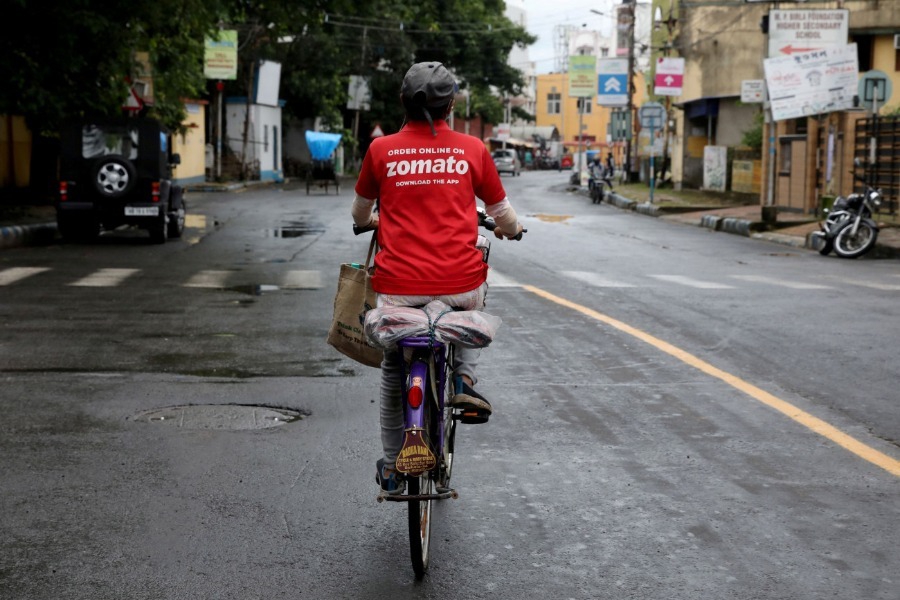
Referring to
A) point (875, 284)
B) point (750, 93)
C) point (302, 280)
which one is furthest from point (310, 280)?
point (750, 93)

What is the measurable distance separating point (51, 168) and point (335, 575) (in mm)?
30137

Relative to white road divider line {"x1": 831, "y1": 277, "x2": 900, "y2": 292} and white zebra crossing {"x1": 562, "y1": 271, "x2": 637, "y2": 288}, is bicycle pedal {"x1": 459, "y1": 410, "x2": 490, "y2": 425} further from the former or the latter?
white road divider line {"x1": 831, "y1": 277, "x2": 900, "y2": 292}

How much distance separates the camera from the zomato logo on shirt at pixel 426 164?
184 inches

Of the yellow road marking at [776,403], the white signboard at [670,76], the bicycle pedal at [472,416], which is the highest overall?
the white signboard at [670,76]

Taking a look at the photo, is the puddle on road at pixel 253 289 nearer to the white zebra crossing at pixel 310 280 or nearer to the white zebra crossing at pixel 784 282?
the white zebra crossing at pixel 310 280

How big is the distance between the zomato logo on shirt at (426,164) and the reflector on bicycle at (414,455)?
101 cm

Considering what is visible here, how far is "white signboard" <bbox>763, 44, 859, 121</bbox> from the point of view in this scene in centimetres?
2744

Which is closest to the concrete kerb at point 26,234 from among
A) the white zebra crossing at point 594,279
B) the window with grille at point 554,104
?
the white zebra crossing at point 594,279

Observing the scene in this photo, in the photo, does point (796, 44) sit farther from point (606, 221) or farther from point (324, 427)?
point (324, 427)

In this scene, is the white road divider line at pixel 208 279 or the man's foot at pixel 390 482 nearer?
the man's foot at pixel 390 482

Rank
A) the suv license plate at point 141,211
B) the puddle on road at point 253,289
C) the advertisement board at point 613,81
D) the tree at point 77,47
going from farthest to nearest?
the advertisement board at point 613,81 < the suv license plate at point 141,211 < the tree at point 77,47 < the puddle on road at point 253,289

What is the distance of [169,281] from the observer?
14.7 meters

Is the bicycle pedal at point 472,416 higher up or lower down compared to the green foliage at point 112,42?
lower down

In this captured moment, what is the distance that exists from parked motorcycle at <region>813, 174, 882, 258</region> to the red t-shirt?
55.4 ft
